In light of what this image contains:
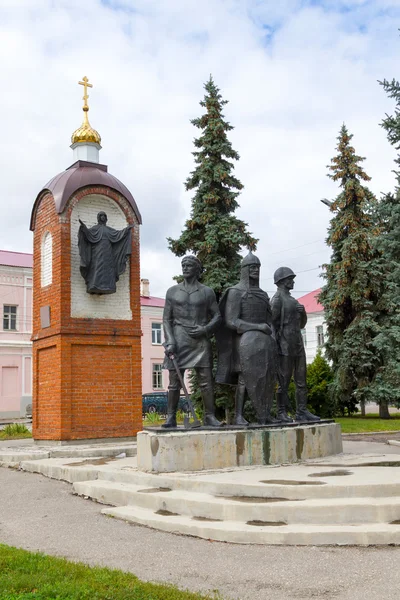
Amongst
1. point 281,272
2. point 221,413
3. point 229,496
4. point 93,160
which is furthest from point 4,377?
point 229,496

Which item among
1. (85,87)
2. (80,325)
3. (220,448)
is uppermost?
(85,87)

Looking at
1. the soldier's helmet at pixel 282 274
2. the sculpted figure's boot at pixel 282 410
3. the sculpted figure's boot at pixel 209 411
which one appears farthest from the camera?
the soldier's helmet at pixel 282 274

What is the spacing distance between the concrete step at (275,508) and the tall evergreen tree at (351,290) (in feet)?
54.4

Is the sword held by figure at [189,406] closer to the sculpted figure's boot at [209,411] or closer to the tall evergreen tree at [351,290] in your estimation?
the sculpted figure's boot at [209,411]

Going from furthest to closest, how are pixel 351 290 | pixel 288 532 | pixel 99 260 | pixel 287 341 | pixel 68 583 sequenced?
pixel 351 290, pixel 99 260, pixel 287 341, pixel 288 532, pixel 68 583

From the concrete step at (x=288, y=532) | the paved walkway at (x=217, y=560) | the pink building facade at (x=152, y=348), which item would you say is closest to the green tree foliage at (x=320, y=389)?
the paved walkway at (x=217, y=560)

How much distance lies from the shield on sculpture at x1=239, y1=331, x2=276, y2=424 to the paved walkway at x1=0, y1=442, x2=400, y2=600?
8.85 feet

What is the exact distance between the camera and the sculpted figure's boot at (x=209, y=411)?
8555 mm

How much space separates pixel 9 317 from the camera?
35.7 meters

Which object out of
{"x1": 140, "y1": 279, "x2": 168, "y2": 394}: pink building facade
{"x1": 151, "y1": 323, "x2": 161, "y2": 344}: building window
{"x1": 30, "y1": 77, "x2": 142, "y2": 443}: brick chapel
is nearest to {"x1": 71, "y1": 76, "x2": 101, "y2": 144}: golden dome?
{"x1": 30, "y1": 77, "x2": 142, "y2": 443}: brick chapel

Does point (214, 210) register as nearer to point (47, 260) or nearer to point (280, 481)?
point (47, 260)

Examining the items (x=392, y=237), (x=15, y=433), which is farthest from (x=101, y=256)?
(x=15, y=433)

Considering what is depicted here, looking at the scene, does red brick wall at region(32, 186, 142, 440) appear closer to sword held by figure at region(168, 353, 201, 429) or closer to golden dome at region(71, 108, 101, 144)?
golden dome at region(71, 108, 101, 144)

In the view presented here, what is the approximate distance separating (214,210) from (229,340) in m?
9.83
